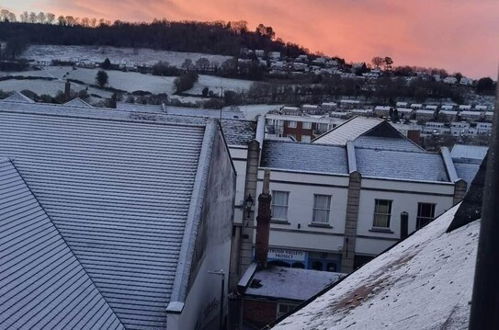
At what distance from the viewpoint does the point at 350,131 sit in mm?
36312

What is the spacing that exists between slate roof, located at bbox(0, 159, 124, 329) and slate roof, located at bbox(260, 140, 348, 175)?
1390 cm

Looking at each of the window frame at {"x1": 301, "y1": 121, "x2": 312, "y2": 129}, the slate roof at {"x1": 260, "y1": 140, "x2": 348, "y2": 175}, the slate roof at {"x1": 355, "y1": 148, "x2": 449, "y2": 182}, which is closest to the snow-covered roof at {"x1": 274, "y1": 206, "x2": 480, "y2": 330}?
the slate roof at {"x1": 260, "y1": 140, "x2": 348, "y2": 175}

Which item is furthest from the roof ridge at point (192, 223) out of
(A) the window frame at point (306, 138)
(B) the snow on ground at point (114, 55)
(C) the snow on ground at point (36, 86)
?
(B) the snow on ground at point (114, 55)

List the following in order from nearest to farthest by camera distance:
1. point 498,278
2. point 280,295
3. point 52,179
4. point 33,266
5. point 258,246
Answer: point 498,278
point 33,266
point 52,179
point 280,295
point 258,246

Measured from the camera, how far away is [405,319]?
6.22 meters

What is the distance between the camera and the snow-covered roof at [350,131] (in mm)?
35000

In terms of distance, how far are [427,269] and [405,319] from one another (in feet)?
7.33

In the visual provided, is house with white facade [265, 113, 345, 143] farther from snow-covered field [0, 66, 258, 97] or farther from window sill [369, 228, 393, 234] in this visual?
window sill [369, 228, 393, 234]

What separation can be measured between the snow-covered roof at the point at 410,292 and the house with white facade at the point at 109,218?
437 centimetres

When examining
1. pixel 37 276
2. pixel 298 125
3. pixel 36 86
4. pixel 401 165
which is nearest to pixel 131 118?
pixel 37 276

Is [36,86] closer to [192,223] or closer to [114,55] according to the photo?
[114,55]

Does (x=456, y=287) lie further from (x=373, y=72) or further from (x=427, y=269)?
(x=373, y=72)

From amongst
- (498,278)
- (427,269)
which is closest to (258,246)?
(427,269)

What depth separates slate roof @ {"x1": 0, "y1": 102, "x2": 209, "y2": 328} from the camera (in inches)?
560
